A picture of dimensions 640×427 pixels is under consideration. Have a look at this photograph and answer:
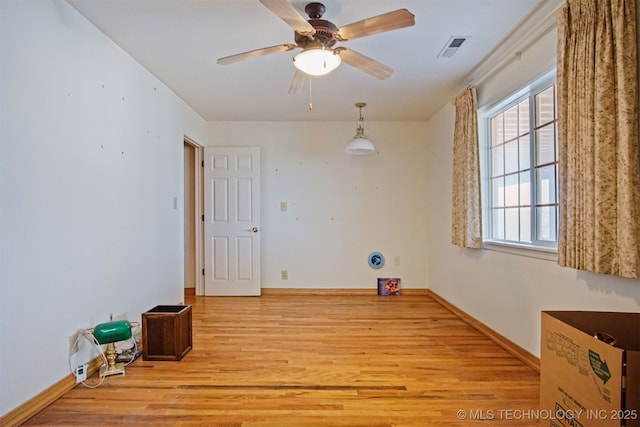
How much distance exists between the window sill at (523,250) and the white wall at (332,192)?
174cm

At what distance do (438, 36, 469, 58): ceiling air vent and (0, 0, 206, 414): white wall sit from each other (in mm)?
2475

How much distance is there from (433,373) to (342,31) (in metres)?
2.21

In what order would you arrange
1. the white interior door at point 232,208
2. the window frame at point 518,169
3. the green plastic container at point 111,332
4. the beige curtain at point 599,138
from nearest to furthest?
the beige curtain at point 599,138 → the green plastic container at point 111,332 → the window frame at point 518,169 → the white interior door at point 232,208

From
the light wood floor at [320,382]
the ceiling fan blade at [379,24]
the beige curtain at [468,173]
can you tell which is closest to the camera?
the ceiling fan blade at [379,24]

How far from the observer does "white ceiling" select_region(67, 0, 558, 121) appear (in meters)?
2.07

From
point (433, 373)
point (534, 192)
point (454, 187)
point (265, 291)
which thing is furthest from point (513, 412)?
point (265, 291)

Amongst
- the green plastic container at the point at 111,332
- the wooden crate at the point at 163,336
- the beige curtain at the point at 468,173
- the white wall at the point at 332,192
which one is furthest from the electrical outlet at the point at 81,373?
the beige curtain at the point at 468,173

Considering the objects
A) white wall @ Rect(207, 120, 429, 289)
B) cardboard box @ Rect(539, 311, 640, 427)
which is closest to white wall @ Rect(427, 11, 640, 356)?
cardboard box @ Rect(539, 311, 640, 427)

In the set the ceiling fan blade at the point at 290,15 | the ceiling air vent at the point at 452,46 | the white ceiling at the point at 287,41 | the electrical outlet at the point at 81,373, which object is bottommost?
the electrical outlet at the point at 81,373

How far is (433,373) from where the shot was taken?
2258 millimetres

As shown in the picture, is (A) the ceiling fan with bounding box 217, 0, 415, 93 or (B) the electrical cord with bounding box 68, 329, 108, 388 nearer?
(A) the ceiling fan with bounding box 217, 0, 415, 93

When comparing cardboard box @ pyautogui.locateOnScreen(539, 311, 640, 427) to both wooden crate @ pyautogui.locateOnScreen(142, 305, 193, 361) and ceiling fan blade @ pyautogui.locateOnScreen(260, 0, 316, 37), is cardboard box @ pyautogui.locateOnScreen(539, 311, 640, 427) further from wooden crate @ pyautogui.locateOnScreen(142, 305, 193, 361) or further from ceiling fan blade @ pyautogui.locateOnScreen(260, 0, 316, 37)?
wooden crate @ pyautogui.locateOnScreen(142, 305, 193, 361)

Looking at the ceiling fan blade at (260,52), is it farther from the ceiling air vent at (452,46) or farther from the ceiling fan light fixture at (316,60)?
the ceiling air vent at (452,46)

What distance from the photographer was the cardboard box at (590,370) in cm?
111
